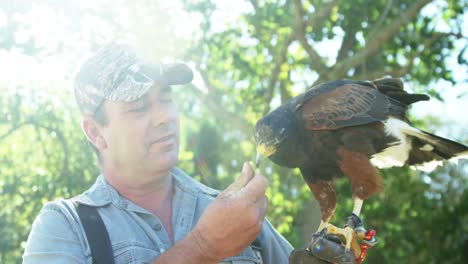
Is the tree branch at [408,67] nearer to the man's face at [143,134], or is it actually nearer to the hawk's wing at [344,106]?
the hawk's wing at [344,106]

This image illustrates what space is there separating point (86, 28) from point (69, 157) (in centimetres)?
136

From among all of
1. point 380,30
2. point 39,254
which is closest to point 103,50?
point 39,254

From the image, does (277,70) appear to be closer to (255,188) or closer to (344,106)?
(344,106)

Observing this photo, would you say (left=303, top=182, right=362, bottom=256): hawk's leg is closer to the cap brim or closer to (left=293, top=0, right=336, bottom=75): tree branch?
the cap brim

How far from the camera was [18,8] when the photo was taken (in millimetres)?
6203

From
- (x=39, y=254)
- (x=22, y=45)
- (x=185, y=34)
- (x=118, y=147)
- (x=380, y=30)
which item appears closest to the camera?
(x=39, y=254)

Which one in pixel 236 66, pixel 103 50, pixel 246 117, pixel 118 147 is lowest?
pixel 246 117

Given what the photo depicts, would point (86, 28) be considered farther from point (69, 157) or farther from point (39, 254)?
point (39, 254)

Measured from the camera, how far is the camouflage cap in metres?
2.98

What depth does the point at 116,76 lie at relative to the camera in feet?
9.81

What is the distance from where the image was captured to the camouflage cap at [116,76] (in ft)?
9.79

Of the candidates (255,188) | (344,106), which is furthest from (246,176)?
(344,106)

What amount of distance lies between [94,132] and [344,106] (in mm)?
1308

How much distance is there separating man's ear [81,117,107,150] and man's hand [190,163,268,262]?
2.77ft
